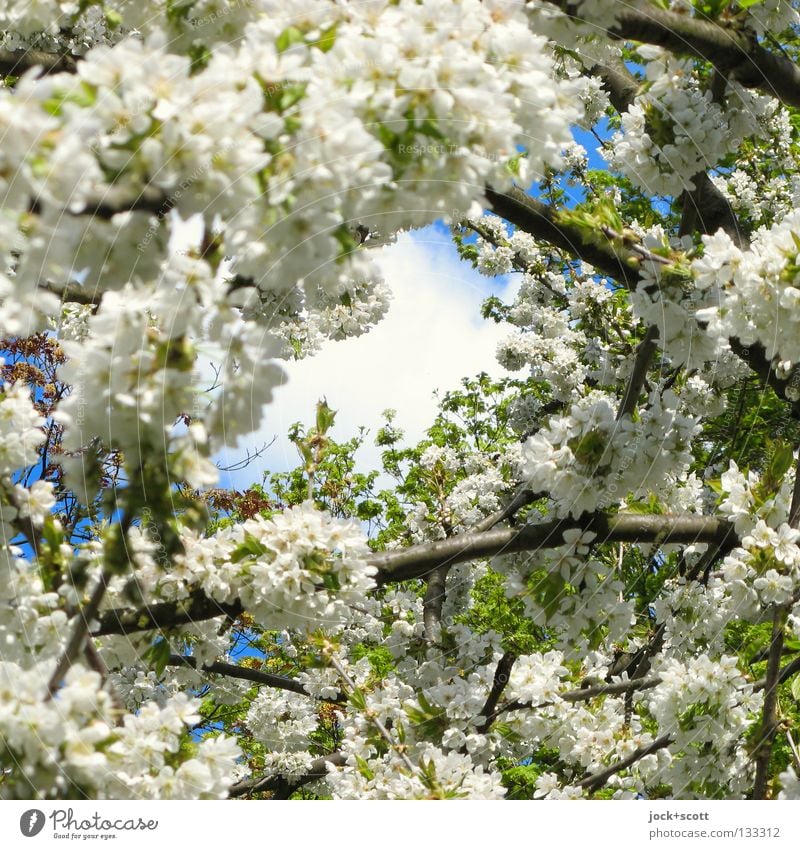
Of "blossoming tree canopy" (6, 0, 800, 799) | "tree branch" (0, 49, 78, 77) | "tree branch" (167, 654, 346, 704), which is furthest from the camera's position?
"tree branch" (167, 654, 346, 704)

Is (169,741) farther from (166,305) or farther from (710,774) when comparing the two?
(710,774)

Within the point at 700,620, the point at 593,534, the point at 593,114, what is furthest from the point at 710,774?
the point at 593,114

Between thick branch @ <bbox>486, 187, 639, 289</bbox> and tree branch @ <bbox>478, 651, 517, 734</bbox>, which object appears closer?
thick branch @ <bbox>486, 187, 639, 289</bbox>

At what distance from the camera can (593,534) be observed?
2.42 metres

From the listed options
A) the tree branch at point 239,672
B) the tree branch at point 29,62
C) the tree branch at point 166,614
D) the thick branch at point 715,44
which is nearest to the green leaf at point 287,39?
the thick branch at point 715,44

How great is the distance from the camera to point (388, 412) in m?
2.70

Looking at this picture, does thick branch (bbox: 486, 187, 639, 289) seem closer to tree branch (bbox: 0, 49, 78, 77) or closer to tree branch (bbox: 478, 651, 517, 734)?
tree branch (bbox: 0, 49, 78, 77)

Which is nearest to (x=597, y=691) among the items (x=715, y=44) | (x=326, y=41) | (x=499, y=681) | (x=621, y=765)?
(x=499, y=681)

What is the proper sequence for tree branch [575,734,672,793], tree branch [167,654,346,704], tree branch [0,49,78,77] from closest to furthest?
tree branch [0,49,78,77] < tree branch [575,734,672,793] < tree branch [167,654,346,704]

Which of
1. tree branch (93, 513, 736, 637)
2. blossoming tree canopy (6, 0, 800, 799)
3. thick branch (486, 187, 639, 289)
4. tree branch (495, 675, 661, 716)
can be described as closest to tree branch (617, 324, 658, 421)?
blossoming tree canopy (6, 0, 800, 799)

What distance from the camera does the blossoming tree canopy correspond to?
1.34 meters

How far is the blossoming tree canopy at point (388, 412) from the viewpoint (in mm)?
1341

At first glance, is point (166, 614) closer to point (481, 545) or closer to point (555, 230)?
point (481, 545)

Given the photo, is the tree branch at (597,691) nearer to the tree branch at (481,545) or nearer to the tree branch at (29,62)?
the tree branch at (481,545)
